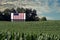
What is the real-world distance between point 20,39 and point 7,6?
14.7m

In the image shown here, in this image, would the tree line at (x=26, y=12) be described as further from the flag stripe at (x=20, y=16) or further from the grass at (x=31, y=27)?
the grass at (x=31, y=27)

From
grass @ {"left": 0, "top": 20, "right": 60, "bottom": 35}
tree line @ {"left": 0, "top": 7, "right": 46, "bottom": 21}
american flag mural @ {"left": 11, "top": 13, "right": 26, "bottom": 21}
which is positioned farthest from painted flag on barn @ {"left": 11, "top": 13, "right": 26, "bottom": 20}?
grass @ {"left": 0, "top": 20, "right": 60, "bottom": 35}

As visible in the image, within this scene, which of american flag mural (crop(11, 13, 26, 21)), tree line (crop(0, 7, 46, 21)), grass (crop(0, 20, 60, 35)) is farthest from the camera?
tree line (crop(0, 7, 46, 21))

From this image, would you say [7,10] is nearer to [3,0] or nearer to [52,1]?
[3,0]

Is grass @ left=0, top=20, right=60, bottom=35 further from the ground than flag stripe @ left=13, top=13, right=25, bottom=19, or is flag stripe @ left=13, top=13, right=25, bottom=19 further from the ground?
flag stripe @ left=13, top=13, right=25, bottom=19

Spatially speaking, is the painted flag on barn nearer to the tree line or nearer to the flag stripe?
the flag stripe

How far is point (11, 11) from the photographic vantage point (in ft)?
50.8

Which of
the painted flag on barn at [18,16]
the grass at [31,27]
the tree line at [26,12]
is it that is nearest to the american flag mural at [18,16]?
the painted flag on barn at [18,16]

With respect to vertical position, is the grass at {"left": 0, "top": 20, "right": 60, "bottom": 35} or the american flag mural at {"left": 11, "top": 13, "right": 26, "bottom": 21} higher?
the american flag mural at {"left": 11, "top": 13, "right": 26, "bottom": 21}

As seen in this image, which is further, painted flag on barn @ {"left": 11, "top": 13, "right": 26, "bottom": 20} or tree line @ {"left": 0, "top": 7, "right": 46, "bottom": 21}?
tree line @ {"left": 0, "top": 7, "right": 46, "bottom": 21}

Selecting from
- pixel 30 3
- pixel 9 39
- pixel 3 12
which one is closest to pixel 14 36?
pixel 9 39

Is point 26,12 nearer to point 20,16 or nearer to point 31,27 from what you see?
point 20,16

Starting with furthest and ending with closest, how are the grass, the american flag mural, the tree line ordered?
the tree line → the american flag mural → the grass

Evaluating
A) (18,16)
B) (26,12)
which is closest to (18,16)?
(18,16)
